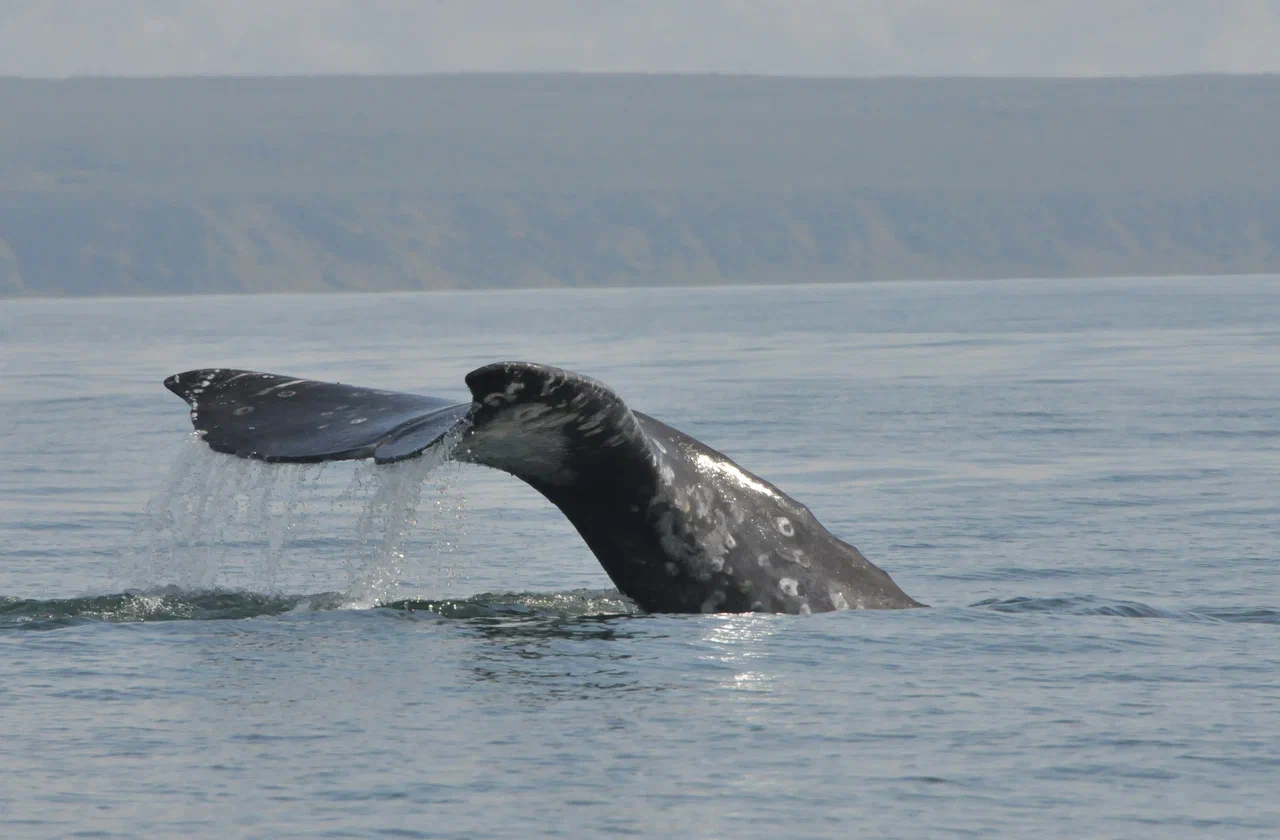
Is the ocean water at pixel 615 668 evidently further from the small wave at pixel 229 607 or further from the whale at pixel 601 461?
the whale at pixel 601 461

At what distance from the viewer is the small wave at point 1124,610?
10.2 m

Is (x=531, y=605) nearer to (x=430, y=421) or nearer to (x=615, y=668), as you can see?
(x=615, y=668)

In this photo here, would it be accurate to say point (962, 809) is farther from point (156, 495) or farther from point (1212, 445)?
point (1212, 445)

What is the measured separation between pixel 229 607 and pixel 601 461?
10.5 feet

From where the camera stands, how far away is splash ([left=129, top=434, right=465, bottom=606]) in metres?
8.48

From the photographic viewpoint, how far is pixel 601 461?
7.54 meters

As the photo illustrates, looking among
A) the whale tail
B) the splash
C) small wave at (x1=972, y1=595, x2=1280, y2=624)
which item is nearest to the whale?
the whale tail

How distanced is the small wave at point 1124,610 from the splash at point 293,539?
2960mm

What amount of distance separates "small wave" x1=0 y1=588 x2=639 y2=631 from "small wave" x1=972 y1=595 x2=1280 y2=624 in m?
2.10

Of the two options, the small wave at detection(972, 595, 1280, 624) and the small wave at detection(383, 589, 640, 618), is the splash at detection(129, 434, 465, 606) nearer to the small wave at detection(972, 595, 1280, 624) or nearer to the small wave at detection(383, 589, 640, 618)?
the small wave at detection(383, 589, 640, 618)

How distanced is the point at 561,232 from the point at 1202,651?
18920 cm

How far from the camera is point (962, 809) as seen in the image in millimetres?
6508

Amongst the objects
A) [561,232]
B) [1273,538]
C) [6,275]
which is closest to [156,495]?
[1273,538]

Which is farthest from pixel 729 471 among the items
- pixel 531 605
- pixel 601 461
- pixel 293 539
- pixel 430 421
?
pixel 293 539
